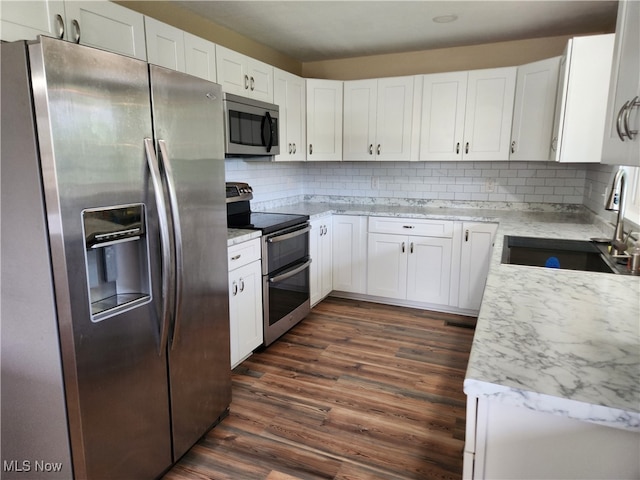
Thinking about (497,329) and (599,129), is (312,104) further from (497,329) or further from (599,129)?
(497,329)

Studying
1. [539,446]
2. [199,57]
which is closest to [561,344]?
[539,446]

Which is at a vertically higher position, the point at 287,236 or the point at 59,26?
the point at 59,26

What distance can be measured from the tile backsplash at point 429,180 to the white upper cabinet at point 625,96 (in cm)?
209

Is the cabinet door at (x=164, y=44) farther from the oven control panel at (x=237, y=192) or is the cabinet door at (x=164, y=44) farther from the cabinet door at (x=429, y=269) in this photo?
the cabinet door at (x=429, y=269)

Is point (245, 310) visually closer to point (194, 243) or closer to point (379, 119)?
point (194, 243)

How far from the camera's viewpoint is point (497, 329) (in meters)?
1.10

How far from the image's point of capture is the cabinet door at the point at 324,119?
156 inches

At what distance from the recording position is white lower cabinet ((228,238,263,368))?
100 inches

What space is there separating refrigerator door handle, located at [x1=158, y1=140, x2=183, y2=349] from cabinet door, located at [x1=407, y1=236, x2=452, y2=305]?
8.21 ft

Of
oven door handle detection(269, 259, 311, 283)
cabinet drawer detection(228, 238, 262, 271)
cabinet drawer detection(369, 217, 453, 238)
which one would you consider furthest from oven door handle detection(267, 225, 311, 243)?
cabinet drawer detection(369, 217, 453, 238)

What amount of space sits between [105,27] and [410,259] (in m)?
2.88

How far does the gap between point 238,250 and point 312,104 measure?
6.64 ft

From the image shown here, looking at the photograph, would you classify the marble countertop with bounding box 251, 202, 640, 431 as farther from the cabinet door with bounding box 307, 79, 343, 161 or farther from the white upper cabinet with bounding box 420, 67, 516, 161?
the cabinet door with bounding box 307, 79, 343, 161

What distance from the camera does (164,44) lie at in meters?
2.32
